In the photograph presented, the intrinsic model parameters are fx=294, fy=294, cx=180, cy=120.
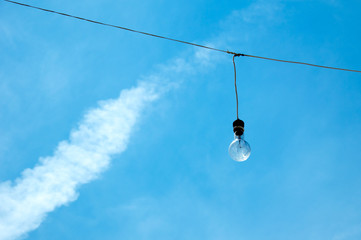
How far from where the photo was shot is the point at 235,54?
201 inches

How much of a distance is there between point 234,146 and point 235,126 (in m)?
0.35

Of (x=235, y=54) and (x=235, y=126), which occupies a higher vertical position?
(x=235, y=54)

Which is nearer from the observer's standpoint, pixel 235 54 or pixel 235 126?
pixel 235 126

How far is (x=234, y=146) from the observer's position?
4598 millimetres

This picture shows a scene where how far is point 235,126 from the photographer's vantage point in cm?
475

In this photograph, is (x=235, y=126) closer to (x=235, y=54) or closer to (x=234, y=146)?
(x=234, y=146)

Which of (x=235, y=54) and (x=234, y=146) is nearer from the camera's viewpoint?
(x=234, y=146)

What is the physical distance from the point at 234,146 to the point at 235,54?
1.64 metres

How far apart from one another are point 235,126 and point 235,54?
1.30 metres

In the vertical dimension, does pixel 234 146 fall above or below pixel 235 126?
below

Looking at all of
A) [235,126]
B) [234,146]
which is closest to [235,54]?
[235,126]

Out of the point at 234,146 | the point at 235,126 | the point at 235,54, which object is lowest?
the point at 234,146

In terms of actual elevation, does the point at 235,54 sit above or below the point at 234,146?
above
